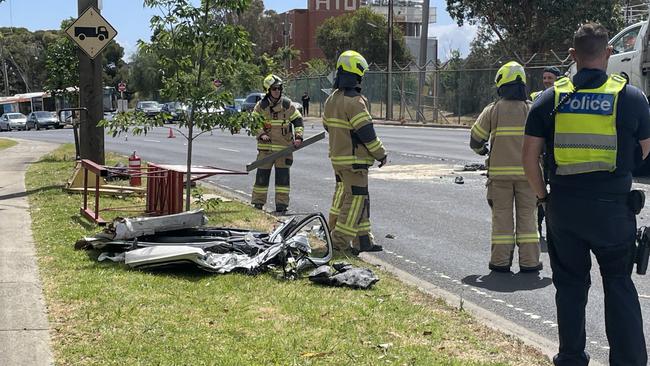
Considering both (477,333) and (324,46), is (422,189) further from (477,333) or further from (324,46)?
(324,46)

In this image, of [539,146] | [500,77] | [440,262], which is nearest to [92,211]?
[440,262]

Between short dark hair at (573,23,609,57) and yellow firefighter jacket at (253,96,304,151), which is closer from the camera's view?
short dark hair at (573,23,609,57)

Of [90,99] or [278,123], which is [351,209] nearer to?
[278,123]

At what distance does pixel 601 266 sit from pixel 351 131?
13.5 ft

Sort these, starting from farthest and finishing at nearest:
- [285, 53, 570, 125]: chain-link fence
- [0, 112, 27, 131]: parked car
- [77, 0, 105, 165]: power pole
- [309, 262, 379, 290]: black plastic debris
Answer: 1. [0, 112, 27, 131]: parked car
2. [285, 53, 570, 125]: chain-link fence
3. [77, 0, 105, 165]: power pole
4. [309, 262, 379, 290]: black plastic debris

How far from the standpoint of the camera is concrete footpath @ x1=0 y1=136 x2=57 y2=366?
4.95 metres

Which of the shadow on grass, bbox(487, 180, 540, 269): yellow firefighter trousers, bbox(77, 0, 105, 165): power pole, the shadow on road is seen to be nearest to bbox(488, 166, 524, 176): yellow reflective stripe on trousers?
bbox(487, 180, 540, 269): yellow firefighter trousers

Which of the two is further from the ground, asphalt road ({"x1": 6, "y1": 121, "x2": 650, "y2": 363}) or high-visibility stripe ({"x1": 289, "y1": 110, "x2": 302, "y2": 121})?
high-visibility stripe ({"x1": 289, "y1": 110, "x2": 302, "y2": 121})

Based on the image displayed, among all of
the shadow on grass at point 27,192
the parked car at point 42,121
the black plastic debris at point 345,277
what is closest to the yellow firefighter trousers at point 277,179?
the shadow on grass at point 27,192

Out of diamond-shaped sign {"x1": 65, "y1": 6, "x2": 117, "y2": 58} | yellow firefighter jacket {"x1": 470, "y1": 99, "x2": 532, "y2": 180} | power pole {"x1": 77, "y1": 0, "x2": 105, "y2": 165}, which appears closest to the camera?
yellow firefighter jacket {"x1": 470, "y1": 99, "x2": 532, "y2": 180}

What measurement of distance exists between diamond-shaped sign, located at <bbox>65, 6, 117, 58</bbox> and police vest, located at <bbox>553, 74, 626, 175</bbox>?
33.0ft

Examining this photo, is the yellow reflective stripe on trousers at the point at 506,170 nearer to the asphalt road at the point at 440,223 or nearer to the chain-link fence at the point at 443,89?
the asphalt road at the point at 440,223

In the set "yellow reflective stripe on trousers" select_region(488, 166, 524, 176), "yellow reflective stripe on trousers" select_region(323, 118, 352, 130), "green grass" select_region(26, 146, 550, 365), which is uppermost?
"yellow reflective stripe on trousers" select_region(323, 118, 352, 130)

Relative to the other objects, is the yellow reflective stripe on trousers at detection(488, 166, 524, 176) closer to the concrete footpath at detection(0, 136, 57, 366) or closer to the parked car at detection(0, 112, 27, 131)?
the concrete footpath at detection(0, 136, 57, 366)
